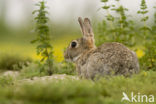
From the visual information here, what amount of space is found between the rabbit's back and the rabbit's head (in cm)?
107

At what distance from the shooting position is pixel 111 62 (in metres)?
7.35

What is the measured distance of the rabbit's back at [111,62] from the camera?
24.1 ft

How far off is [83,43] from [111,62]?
168 centimetres

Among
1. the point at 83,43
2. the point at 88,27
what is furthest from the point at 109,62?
the point at 88,27

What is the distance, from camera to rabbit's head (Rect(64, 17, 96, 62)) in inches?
347

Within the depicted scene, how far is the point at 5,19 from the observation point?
26.1 metres

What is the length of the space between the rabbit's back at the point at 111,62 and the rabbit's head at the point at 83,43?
1.07 m

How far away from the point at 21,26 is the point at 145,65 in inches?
671

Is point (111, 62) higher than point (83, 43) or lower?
lower

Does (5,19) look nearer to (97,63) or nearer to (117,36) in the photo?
(117,36)

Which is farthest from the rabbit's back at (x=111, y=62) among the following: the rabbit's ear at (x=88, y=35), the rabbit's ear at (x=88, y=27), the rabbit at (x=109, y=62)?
the rabbit's ear at (x=88, y=27)

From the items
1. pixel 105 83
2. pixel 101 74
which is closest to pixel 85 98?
pixel 105 83

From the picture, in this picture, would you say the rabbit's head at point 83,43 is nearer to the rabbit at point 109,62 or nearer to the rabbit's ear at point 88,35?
the rabbit's ear at point 88,35

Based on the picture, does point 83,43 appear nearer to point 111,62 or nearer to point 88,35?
point 88,35
